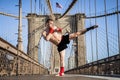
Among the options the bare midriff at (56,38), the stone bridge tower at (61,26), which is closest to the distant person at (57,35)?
the bare midriff at (56,38)

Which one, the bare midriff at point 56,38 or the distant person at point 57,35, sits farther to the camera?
the bare midriff at point 56,38

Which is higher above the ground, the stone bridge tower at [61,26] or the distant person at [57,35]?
the stone bridge tower at [61,26]

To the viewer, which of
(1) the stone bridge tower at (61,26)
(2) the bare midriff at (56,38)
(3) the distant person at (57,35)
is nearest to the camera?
(3) the distant person at (57,35)

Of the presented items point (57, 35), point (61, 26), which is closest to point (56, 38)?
point (57, 35)

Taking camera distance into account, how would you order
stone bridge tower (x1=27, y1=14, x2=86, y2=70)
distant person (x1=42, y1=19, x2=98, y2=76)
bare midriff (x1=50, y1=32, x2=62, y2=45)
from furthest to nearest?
stone bridge tower (x1=27, y1=14, x2=86, y2=70), bare midriff (x1=50, y1=32, x2=62, y2=45), distant person (x1=42, y1=19, x2=98, y2=76)

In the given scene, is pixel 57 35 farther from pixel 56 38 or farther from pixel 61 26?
pixel 61 26

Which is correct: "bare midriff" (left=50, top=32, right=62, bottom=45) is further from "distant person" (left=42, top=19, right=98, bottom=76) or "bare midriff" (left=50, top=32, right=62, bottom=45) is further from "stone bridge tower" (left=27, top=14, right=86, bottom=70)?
"stone bridge tower" (left=27, top=14, right=86, bottom=70)

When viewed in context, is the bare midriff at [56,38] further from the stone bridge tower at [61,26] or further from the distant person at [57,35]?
the stone bridge tower at [61,26]

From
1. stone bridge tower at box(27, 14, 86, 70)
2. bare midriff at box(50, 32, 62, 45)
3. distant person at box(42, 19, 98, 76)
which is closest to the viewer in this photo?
distant person at box(42, 19, 98, 76)

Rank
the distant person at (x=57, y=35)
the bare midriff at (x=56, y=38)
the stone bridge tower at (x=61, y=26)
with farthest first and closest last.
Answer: the stone bridge tower at (x=61, y=26), the bare midriff at (x=56, y=38), the distant person at (x=57, y=35)

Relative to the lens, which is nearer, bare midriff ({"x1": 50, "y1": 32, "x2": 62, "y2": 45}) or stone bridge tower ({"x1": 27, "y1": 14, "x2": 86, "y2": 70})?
bare midriff ({"x1": 50, "y1": 32, "x2": 62, "y2": 45})

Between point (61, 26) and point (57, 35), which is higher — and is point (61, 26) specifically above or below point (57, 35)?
above

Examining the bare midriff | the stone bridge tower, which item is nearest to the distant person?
the bare midriff

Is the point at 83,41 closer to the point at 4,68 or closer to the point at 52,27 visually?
the point at 4,68
